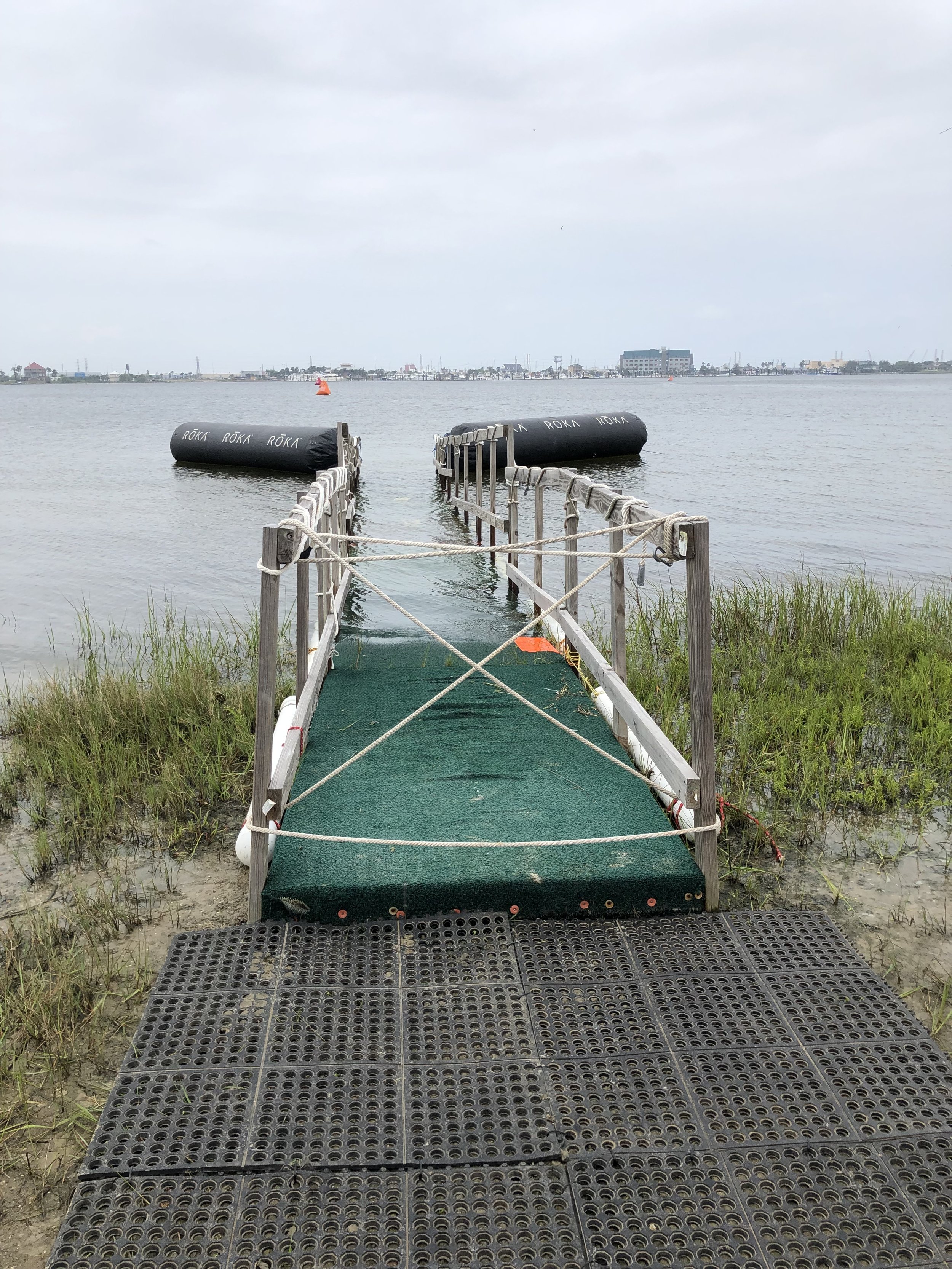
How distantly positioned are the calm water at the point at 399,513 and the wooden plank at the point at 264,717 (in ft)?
12.2

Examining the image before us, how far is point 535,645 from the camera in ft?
19.3

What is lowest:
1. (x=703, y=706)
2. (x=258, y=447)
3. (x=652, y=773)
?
(x=652, y=773)

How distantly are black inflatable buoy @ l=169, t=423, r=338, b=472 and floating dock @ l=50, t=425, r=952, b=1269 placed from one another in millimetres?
15124

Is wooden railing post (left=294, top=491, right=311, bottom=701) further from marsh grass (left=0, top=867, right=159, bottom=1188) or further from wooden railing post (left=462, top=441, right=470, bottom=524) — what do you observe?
wooden railing post (left=462, top=441, right=470, bottom=524)

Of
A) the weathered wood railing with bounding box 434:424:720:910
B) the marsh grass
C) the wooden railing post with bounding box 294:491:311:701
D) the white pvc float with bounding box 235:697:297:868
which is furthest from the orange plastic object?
the marsh grass

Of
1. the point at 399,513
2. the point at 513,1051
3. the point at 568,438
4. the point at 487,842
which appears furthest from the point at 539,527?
the point at 568,438

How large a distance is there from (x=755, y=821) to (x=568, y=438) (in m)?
17.1

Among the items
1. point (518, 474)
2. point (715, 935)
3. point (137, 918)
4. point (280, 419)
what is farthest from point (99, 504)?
point (280, 419)

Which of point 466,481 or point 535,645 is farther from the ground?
point 466,481

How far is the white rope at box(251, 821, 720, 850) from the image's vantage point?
2.97 metres

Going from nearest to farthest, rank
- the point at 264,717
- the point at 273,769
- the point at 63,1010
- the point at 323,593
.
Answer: the point at 63,1010, the point at 264,717, the point at 273,769, the point at 323,593

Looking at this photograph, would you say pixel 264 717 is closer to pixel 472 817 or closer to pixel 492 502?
pixel 472 817

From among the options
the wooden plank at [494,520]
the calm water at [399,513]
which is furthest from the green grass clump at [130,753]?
the wooden plank at [494,520]

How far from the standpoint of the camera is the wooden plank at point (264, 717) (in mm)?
2961
